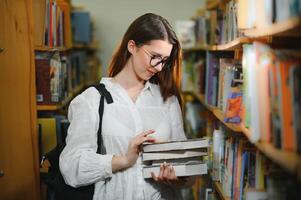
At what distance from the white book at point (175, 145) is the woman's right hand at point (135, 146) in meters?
0.03

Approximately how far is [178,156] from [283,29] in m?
0.84

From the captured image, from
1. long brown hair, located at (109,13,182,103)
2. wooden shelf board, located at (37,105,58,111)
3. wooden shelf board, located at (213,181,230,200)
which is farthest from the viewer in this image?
wooden shelf board, located at (37,105,58,111)

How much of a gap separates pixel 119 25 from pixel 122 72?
3.42m

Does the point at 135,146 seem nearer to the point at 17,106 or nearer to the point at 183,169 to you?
the point at 183,169

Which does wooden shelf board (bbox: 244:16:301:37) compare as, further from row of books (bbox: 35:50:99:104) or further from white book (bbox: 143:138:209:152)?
row of books (bbox: 35:50:99:104)

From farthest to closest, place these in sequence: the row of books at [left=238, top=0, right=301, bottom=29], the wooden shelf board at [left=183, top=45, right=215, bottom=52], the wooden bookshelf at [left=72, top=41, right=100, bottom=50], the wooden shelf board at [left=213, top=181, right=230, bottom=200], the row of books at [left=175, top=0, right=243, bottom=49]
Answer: the wooden bookshelf at [left=72, top=41, right=100, bottom=50] → the wooden shelf board at [left=183, top=45, right=215, bottom=52] → the row of books at [left=175, top=0, right=243, bottom=49] → the wooden shelf board at [left=213, top=181, right=230, bottom=200] → the row of books at [left=238, top=0, right=301, bottom=29]

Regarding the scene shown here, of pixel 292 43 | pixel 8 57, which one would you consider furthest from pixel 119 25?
pixel 292 43

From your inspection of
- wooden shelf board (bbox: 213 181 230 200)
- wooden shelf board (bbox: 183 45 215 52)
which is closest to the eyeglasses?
wooden shelf board (bbox: 213 181 230 200)

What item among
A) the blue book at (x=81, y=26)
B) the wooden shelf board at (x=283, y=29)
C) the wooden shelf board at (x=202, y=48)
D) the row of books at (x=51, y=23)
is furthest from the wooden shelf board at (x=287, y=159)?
the blue book at (x=81, y=26)

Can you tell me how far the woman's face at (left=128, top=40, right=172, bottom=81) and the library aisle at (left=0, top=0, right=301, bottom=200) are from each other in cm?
31

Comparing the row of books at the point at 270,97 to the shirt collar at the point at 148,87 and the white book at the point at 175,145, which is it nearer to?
the white book at the point at 175,145

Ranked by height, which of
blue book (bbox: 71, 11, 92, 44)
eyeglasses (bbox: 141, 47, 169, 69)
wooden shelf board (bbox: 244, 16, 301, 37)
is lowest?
eyeglasses (bbox: 141, 47, 169, 69)

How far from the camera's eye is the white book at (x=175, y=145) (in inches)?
72.0

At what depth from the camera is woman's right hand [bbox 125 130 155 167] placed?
182 centimetres
